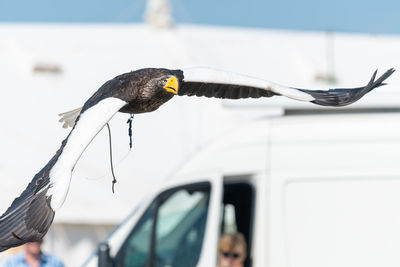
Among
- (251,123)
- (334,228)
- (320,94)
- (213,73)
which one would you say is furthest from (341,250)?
(213,73)

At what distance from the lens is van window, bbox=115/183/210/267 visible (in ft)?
16.0

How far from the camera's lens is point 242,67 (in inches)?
714

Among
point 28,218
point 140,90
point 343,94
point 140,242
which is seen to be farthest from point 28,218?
point 140,242

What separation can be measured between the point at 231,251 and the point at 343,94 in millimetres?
2549

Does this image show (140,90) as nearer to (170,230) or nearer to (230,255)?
(230,255)

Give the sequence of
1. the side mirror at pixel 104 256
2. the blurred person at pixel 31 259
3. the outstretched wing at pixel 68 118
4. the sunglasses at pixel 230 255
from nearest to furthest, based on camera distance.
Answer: the outstretched wing at pixel 68 118, the sunglasses at pixel 230 255, the side mirror at pixel 104 256, the blurred person at pixel 31 259

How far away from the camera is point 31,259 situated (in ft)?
17.9

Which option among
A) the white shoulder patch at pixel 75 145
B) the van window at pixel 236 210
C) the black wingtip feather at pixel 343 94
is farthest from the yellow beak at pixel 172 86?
the van window at pixel 236 210

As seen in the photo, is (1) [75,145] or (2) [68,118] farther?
(2) [68,118]

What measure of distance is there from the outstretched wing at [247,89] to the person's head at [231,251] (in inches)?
98.7

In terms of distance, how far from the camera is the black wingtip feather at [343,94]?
2068 mm

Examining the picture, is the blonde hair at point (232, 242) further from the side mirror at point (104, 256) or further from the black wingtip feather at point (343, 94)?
the black wingtip feather at point (343, 94)

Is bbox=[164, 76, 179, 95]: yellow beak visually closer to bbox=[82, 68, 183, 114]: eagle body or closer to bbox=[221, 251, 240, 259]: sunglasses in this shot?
bbox=[82, 68, 183, 114]: eagle body

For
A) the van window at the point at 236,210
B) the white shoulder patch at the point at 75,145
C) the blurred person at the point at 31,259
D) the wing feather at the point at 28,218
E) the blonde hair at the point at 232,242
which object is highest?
the van window at the point at 236,210
